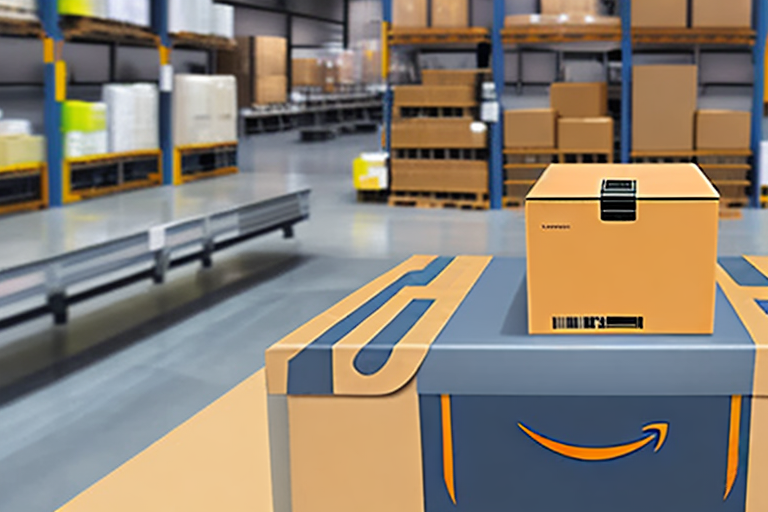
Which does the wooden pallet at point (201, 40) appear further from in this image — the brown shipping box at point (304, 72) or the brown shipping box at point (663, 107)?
the brown shipping box at point (304, 72)

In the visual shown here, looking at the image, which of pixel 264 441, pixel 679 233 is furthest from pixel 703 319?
pixel 264 441

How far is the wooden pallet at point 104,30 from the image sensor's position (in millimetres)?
7735

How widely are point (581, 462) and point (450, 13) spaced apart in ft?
29.1

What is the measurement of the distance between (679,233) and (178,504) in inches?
34.8

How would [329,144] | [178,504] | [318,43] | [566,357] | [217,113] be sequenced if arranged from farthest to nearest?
[318,43], [329,144], [217,113], [178,504], [566,357]

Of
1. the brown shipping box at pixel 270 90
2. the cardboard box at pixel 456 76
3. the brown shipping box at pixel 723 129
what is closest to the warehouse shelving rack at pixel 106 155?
the cardboard box at pixel 456 76

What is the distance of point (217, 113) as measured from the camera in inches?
399

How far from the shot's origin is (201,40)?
32.5ft

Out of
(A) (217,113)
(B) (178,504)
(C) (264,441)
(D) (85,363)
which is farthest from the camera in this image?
(A) (217,113)

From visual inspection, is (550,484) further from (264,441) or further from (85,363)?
(85,363)

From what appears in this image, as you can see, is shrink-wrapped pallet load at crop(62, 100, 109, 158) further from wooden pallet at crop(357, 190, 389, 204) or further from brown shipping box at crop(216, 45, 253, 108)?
brown shipping box at crop(216, 45, 253, 108)

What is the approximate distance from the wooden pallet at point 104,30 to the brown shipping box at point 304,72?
1062 cm

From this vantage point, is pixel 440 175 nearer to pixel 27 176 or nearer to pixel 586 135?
pixel 586 135

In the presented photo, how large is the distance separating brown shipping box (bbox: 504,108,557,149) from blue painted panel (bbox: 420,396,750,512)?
8290 mm
